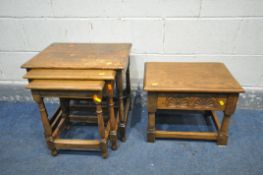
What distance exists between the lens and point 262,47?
1918 mm

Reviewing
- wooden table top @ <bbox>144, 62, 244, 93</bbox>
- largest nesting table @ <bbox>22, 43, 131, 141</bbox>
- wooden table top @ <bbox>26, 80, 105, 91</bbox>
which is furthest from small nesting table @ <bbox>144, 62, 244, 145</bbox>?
wooden table top @ <bbox>26, 80, 105, 91</bbox>

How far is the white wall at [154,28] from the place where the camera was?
71.9 inches

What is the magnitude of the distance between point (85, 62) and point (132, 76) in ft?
2.46

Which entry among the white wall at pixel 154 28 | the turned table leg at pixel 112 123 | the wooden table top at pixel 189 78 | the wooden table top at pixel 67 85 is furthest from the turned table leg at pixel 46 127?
the white wall at pixel 154 28

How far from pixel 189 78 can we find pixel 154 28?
61cm

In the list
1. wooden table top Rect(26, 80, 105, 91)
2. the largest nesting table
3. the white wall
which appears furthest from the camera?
the white wall

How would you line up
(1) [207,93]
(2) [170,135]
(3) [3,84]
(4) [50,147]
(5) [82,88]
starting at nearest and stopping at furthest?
(5) [82,88] < (1) [207,93] < (4) [50,147] < (2) [170,135] < (3) [3,84]

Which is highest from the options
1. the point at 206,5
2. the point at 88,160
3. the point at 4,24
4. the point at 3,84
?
the point at 206,5

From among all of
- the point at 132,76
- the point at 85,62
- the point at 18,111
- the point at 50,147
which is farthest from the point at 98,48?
the point at 18,111

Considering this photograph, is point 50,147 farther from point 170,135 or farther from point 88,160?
point 170,135

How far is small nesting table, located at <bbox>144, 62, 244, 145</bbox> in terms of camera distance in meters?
1.45

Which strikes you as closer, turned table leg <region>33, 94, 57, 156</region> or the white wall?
turned table leg <region>33, 94, 57, 156</region>

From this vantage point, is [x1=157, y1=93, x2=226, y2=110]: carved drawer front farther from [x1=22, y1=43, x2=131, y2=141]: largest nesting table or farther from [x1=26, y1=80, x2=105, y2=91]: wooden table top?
[x1=26, y1=80, x2=105, y2=91]: wooden table top

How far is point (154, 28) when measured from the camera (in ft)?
6.30
